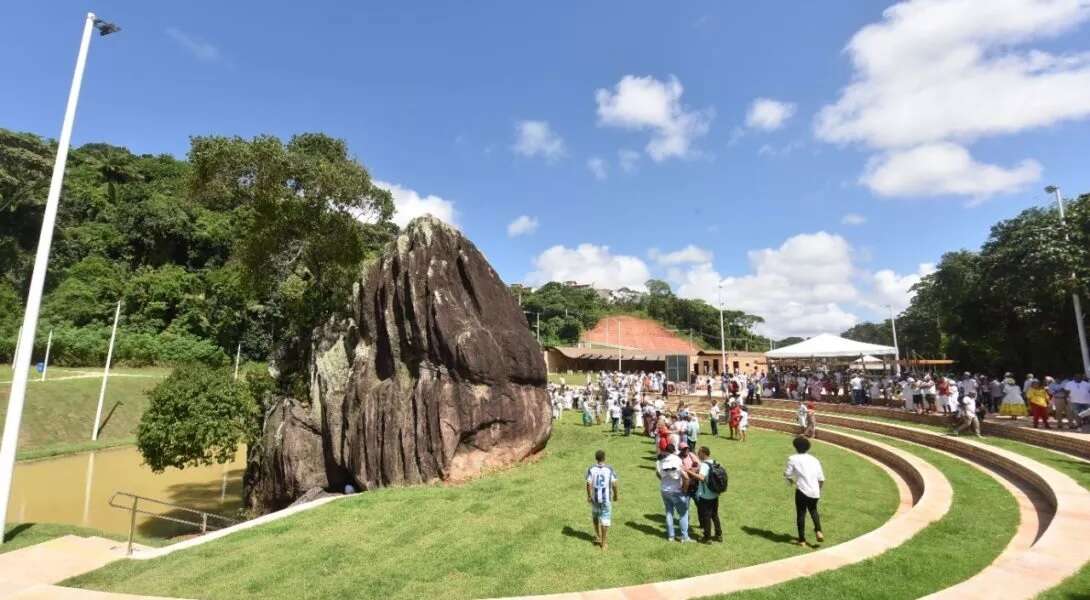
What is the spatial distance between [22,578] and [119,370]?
4815 cm

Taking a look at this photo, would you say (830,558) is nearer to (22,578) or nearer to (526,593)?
(526,593)

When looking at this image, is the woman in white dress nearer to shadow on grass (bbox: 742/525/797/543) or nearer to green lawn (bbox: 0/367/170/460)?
shadow on grass (bbox: 742/525/797/543)

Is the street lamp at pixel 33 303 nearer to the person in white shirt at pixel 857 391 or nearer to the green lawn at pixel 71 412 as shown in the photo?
the green lawn at pixel 71 412

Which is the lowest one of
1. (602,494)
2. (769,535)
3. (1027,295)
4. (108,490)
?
(108,490)

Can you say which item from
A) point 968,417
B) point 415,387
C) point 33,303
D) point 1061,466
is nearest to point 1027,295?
point 968,417

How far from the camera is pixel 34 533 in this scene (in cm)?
1210

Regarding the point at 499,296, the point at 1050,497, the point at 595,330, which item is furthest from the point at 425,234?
the point at 595,330

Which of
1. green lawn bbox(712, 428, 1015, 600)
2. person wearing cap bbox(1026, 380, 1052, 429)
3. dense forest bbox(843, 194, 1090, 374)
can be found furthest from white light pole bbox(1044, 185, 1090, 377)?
green lawn bbox(712, 428, 1015, 600)

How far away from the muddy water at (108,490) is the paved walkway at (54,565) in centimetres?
800

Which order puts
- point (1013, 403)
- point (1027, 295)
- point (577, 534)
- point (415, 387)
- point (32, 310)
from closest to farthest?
point (577, 534)
point (32, 310)
point (415, 387)
point (1013, 403)
point (1027, 295)

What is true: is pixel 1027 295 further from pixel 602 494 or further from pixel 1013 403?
pixel 602 494

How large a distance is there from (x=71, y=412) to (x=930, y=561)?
46850mm

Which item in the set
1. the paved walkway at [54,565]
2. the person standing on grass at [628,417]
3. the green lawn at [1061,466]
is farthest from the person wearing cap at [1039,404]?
the paved walkway at [54,565]

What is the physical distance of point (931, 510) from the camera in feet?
32.3
